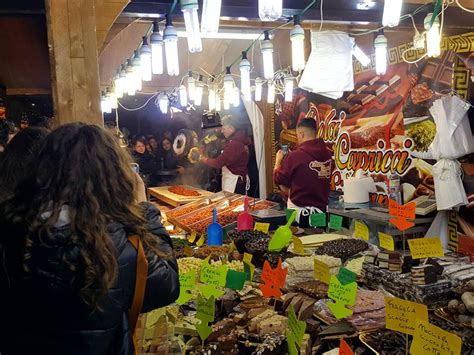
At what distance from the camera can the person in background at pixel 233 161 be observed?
9625mm

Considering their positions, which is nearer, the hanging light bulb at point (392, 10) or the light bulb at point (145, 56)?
the hanging light bulb at point (392, 10)

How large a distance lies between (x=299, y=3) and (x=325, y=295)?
3056 millimetres

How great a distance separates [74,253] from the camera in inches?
62.8

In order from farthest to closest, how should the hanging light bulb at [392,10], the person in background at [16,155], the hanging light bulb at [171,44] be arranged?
the hanging light bulb at [171,44] → the hanging light bulb at [392,10] → the person in background at [16,155]

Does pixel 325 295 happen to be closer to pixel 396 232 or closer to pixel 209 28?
pixel 209 28

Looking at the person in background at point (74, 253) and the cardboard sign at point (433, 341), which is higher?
the person in background at point (74, 253)

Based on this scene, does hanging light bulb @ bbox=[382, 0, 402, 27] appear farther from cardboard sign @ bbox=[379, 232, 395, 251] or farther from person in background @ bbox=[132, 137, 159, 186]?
person in background @ bbox=[132, 137, 159, 186]

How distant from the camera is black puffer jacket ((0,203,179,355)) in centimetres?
159

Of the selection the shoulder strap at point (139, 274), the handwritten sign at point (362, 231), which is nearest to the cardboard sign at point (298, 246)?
the handwritten sign at point (362, 231)

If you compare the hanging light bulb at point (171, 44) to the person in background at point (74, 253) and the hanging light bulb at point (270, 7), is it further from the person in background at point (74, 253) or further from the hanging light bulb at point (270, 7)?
the person in background at point (74, 253)

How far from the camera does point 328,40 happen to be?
4.84 m

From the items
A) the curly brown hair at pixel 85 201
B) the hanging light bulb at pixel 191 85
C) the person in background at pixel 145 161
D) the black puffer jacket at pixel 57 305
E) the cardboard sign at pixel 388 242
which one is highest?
the hanging light bulb at pixel 191 85

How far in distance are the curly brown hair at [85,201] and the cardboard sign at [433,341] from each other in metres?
1.11

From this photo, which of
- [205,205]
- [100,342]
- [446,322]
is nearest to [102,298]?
[100,342]
